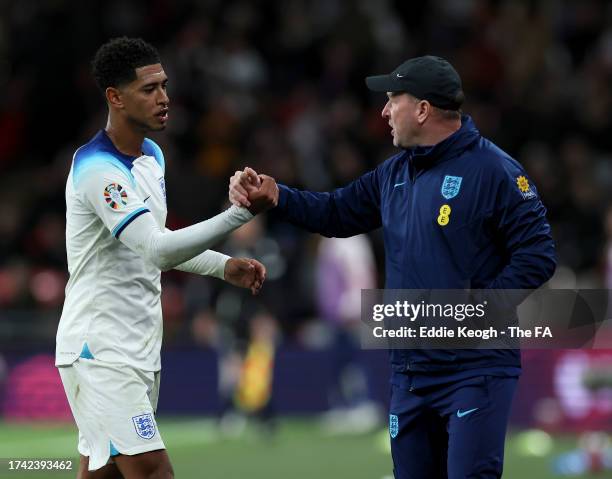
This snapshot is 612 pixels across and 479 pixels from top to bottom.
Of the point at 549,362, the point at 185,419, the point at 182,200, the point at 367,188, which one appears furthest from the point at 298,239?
the point at 367,188

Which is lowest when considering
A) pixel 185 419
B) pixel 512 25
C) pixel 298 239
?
pixel 185 419

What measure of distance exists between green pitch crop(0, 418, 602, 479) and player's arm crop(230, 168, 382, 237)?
3871mm

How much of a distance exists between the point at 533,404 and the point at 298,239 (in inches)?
148

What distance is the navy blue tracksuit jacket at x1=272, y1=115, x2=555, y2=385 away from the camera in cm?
614

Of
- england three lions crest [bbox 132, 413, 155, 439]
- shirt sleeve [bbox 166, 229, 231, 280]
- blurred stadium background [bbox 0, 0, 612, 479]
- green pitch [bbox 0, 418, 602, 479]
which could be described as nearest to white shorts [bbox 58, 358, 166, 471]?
england three lions crest [bbox 132, 413, 155, 439]

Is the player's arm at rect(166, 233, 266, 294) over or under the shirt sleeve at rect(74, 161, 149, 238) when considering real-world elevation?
under

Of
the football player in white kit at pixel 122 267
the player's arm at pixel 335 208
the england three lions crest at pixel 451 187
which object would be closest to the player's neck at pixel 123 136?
the football player in white kit at pixel 122 267

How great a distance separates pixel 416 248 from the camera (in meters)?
6.29

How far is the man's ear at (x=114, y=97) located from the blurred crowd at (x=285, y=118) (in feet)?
23.9

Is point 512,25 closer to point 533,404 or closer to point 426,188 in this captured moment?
point 533,404

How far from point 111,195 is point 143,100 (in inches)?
22.3

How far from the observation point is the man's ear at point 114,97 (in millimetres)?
6392

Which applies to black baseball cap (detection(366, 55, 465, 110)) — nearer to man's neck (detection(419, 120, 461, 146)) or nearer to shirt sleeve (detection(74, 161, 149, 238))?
man's neck (detection(419, 120, 461, 146))

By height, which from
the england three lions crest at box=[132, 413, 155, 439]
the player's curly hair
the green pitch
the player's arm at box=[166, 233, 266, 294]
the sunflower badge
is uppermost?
the player's curly hair
